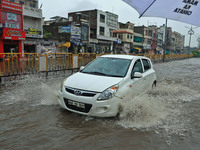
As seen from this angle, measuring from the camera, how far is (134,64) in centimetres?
521

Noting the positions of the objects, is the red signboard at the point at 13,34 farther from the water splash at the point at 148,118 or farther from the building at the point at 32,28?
the water splash at the point at 148,118

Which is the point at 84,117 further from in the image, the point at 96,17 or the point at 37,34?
the point at 96,17

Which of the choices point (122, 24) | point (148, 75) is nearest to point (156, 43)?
point (122, 24)

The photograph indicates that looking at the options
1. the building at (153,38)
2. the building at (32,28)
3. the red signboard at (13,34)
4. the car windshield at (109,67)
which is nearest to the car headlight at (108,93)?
the car windshield at (109,67)

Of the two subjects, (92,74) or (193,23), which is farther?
(92,74)

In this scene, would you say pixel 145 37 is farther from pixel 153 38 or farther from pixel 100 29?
pixel 100 29

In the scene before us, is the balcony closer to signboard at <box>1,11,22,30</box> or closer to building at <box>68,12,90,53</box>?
signboard at <box>1,11,22,30</box>

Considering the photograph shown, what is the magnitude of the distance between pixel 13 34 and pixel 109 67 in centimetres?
2156

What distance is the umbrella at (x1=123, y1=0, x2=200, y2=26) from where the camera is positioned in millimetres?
3297

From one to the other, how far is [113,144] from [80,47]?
1321 inches

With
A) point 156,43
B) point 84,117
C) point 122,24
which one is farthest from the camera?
point 156,43

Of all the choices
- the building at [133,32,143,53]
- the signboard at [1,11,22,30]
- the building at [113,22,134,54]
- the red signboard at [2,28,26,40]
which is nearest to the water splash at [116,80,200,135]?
the red signboard at [2,28,26,40]

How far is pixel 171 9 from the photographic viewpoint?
3.39 m

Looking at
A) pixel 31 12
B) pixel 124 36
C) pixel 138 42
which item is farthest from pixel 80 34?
pixel 138 42
